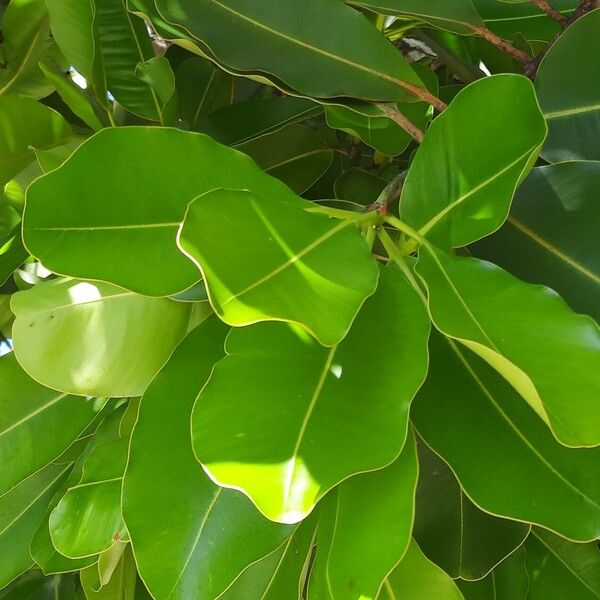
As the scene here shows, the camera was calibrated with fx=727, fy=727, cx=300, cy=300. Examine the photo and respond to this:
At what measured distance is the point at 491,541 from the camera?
694 millimetres

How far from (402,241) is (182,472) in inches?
9.8

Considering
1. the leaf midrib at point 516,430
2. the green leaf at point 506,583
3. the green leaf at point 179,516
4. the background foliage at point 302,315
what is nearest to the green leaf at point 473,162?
the background foliage at point 302,315

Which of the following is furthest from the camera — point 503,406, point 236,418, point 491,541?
point 491,541

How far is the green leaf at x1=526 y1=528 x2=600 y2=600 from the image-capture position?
0.84 m

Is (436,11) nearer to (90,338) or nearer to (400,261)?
(400,261)

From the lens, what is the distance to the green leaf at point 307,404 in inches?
16.7

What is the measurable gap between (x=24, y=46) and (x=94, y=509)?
0.57 m

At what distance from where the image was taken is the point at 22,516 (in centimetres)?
84

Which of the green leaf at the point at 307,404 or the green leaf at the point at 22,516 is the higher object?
the green leaf at the point at 307,404

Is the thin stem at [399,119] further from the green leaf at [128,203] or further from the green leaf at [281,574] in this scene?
the green leaf at [281,574]

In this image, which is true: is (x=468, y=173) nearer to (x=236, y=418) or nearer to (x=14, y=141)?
(x=236, y=418)

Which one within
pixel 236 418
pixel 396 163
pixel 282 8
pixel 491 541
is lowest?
pixel 491 541

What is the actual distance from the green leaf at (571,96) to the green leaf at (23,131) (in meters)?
0.50

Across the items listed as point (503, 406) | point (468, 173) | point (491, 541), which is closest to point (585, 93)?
point (468, 173)
